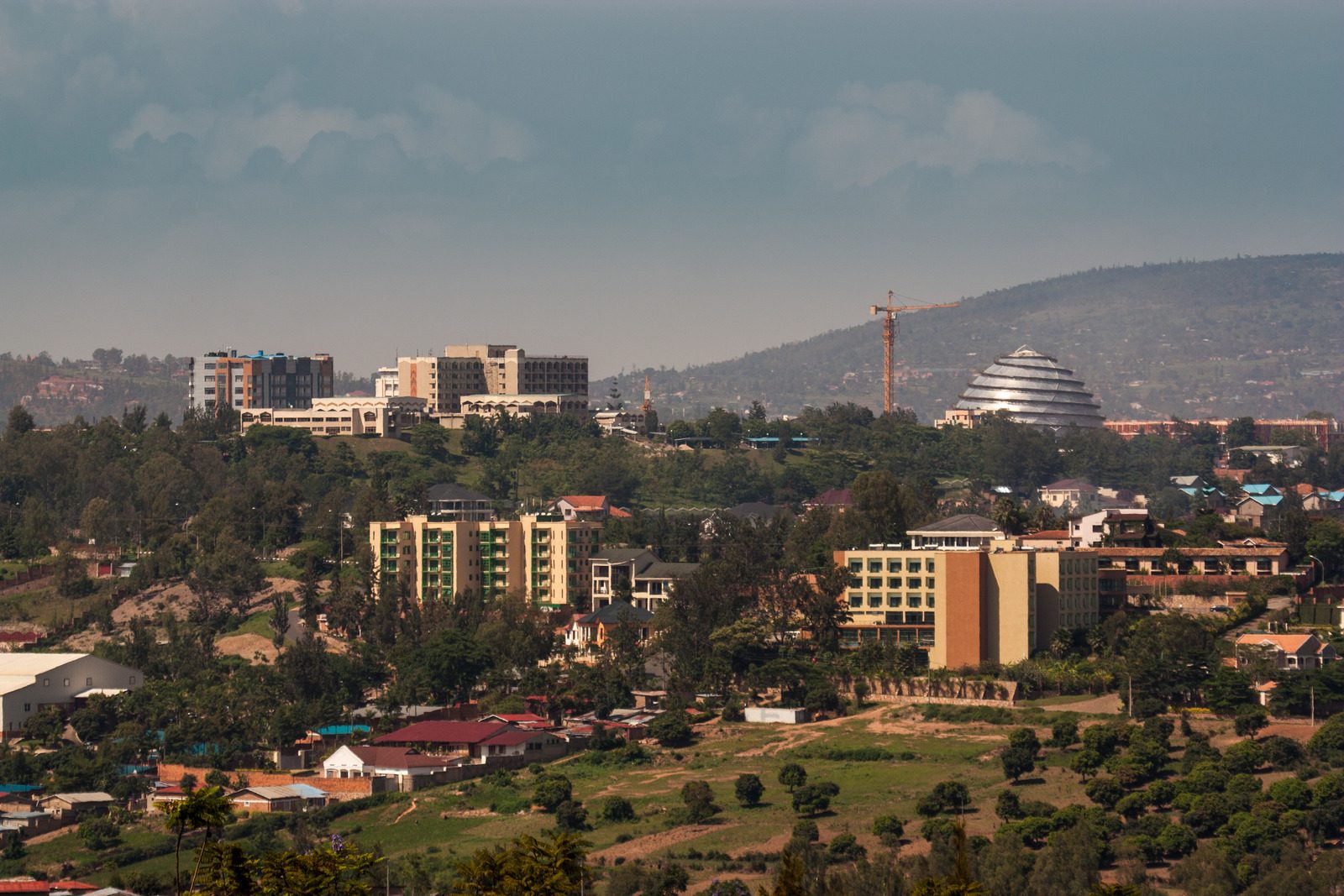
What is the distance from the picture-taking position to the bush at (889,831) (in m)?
62.6

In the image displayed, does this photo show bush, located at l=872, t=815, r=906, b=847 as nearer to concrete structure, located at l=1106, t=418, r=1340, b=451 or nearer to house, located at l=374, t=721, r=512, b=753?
house, located at l=374, t=721, r=512, b=753

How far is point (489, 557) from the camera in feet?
318

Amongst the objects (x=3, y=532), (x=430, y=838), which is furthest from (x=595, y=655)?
(x=3, y=532)

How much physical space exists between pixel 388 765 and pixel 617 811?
951 centimetres

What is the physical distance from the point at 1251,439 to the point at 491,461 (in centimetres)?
6330

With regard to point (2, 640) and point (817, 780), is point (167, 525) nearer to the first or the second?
point (2, 640)

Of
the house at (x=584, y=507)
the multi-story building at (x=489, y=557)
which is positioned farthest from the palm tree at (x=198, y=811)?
the house at (x=584, y=507)

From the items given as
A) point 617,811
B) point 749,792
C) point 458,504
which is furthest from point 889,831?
point 458,504

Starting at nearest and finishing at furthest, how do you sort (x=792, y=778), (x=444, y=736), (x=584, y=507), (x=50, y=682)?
(x=792, y=778), (x=444, y=736), (x=50, y=682), (x=584, y=507)

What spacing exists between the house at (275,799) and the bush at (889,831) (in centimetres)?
1707

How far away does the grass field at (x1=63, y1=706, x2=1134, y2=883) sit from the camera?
64750 millimetres

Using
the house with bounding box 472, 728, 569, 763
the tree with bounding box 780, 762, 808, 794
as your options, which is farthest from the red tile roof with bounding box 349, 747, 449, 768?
the tree with bounding box 780, 762, 808, 794

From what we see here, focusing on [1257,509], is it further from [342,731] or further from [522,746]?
[342,731]

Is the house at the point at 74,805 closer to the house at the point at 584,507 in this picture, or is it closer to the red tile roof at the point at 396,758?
the red tile roof at the point at 396,758
